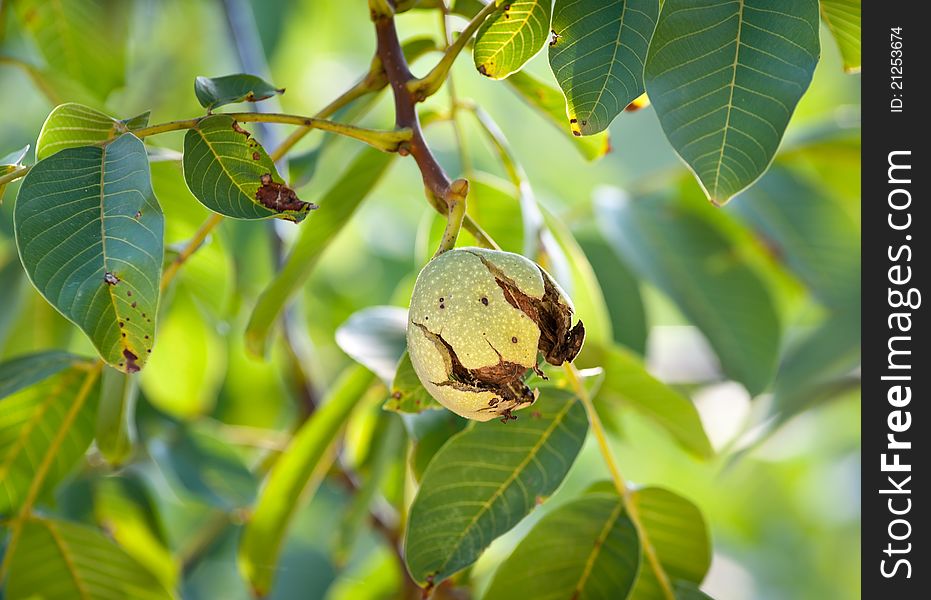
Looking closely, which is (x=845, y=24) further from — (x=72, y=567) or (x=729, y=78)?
(x=72, y=567)

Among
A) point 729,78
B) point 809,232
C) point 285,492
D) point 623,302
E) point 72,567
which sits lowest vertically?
point 72,567

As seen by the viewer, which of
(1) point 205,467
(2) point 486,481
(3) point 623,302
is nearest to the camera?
(2) point 486,481

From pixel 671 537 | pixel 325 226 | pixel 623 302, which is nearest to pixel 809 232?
pixel 623 302

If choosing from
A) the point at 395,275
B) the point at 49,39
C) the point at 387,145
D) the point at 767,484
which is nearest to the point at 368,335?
the point at 387,145
